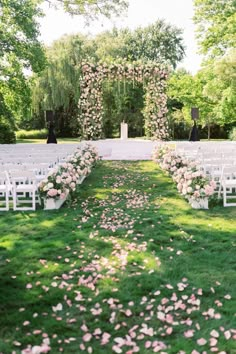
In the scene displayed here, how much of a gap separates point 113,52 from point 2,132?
42.2 ft

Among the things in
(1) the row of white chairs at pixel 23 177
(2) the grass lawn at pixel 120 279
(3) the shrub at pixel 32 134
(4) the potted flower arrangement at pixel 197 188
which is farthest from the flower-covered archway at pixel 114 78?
(3) the shrub at pixel 32 134

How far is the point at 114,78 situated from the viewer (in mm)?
22312

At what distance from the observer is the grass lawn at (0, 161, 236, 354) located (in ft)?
11.5

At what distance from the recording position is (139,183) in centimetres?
1180

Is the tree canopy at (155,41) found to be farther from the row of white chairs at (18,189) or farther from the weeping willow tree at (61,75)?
the row of white chairs at (18,189)

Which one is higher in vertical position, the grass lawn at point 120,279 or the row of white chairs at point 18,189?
the row of white chairs at point 18,189

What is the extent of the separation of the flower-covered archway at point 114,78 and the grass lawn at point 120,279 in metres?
13.6

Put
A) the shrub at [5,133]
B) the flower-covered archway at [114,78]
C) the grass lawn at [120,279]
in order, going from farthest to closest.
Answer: the shrub at [5,133] < the flower-covered archway at [114,78] < the grass lawn at [120,279]

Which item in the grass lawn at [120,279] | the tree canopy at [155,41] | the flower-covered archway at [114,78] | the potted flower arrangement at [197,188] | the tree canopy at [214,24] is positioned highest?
the tree canopy at [155,41]

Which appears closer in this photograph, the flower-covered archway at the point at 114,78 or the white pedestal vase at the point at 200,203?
the white pedestal vase at the point at 200,203

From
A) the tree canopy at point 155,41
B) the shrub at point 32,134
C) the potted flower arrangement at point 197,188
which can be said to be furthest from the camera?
the tree canopy at point 155,41

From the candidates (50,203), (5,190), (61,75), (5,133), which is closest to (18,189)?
(5,190)

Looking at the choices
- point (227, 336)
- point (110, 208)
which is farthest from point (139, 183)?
point (227, 336)

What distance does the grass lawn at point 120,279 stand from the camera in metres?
3.51
